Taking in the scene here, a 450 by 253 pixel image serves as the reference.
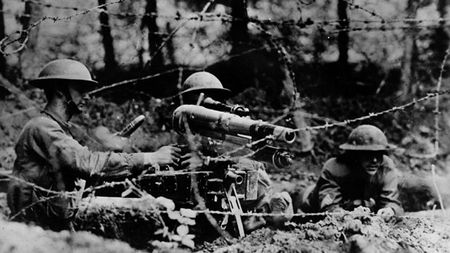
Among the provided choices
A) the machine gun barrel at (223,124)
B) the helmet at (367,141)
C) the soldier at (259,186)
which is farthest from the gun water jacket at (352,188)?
the machine gun barrel at (223,124)

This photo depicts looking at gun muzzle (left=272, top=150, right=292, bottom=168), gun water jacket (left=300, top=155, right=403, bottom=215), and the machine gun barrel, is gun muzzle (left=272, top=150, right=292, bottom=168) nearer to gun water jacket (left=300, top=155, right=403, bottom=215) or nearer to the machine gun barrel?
the machine gun barrel

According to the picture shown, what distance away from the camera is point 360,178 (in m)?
7.26

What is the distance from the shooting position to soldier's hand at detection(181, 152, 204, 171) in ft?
16.0

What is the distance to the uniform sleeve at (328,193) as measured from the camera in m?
6.87

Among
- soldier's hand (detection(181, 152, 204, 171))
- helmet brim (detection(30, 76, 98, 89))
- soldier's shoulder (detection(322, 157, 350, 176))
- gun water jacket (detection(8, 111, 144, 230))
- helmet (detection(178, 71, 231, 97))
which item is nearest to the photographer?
gun water jacket (detection(8, 111, 144, 230))

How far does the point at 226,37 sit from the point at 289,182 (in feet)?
8.73

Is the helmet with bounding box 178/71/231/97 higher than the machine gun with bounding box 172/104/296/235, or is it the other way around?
the helmet with bounding box 178/71/231/97

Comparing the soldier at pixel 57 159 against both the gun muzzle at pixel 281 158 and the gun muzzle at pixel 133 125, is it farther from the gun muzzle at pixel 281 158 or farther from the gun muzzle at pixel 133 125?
the gun muzzle at pixel 281 158

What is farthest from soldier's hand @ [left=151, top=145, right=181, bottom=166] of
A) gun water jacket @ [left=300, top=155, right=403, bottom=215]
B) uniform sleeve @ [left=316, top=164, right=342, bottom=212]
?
gun water jacket @ [left=300, top=155, right=403, bottom=215]

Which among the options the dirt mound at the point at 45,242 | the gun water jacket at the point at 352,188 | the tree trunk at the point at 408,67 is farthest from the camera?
the tree trunk at the point at 408,67

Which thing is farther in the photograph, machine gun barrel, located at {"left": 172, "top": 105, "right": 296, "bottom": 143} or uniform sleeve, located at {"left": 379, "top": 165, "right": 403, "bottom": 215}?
uniform sleeve, located at {"left": 379, "top": 165, "right": 403, "bottom": 215}

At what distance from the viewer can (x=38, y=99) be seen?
8562 millimetres

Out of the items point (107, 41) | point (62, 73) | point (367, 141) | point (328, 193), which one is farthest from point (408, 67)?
point (62, 73)

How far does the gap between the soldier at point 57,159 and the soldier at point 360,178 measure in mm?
2942
